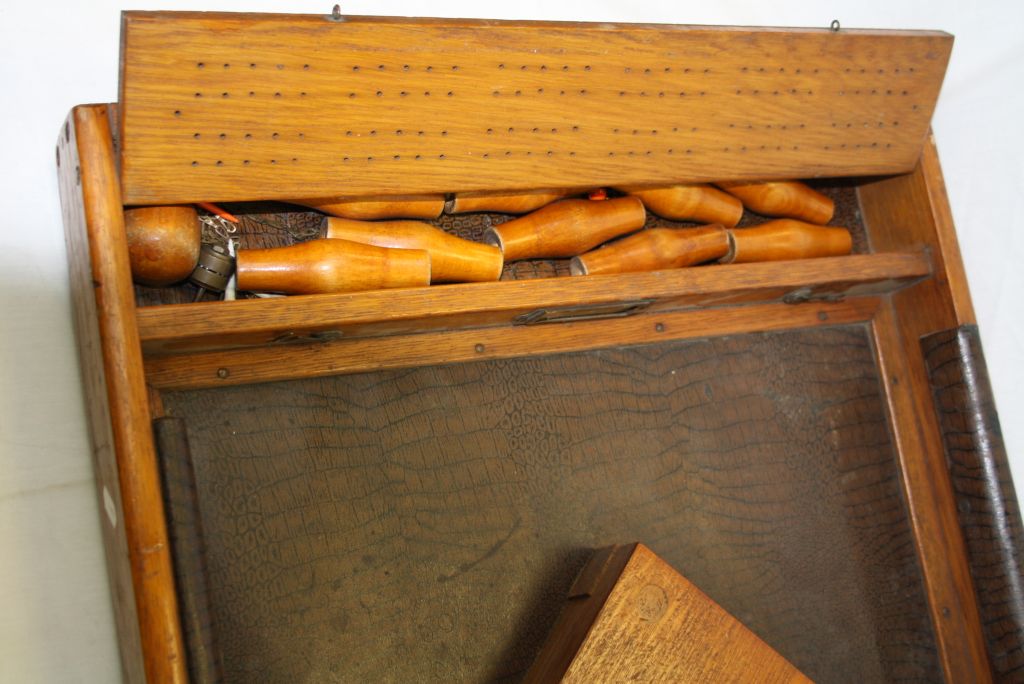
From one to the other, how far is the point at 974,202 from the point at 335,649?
4.11 feet

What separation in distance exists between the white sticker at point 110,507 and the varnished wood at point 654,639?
0.48 m

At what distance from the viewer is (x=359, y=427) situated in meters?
1.22

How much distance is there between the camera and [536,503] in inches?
50.3

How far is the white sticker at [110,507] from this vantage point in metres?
1.07

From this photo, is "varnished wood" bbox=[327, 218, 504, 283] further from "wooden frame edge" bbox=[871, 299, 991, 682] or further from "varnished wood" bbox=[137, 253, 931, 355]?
"wooden frame edge" bbox=[871, 299, 991, 682]

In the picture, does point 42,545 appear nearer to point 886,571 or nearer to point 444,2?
point 444,2

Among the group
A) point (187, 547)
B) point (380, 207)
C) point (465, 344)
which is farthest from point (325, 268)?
point (187, 547)

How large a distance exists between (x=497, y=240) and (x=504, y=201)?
0.16 feet

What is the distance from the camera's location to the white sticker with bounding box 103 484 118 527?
1.07m

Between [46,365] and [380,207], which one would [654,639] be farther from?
[46,365]

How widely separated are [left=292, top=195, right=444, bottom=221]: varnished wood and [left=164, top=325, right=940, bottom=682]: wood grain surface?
188 mm

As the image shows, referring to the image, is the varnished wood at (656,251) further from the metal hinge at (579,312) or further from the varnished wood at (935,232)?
the varnished wood at (935,232)

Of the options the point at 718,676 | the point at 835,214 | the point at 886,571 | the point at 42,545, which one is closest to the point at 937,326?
the point at 835,214

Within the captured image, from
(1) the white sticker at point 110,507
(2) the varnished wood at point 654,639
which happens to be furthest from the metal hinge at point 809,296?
(1) the white sticker at point 110,507
